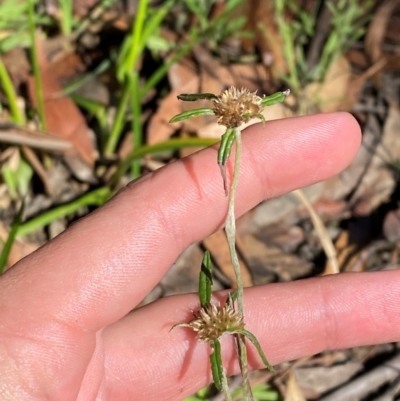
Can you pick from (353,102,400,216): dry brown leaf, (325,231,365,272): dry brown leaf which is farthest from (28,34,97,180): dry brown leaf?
(353,102,400,216): dry brown leaf

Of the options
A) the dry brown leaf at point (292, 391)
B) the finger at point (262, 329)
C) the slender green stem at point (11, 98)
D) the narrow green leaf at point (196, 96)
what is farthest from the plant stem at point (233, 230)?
the slender green stem at point (11, 98)

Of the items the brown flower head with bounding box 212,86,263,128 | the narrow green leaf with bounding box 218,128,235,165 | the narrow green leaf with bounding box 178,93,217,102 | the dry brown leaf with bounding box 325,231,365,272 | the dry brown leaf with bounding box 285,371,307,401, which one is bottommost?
the dry brown leaf with bounding box 285,371,307,401

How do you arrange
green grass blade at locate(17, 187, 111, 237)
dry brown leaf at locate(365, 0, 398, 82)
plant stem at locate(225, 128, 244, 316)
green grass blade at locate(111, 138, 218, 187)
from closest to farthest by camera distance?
plant stem at locate(225, 128, 244, 316) < green grass blade at locate(111, 138, 218, 187) < green grass blade at locate(17, 187, 111, 237) < dry brown leaf at locate(365, 0, 398, 82)

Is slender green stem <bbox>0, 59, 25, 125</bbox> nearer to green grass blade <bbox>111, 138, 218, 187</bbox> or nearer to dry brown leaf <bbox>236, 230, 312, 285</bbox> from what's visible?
green grass blade <bbox>111, 138, 218, 187</bbox>

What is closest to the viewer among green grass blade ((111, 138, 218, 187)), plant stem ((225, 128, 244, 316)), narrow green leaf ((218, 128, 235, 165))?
narrow green leaf ((218, 128, 235, 165))

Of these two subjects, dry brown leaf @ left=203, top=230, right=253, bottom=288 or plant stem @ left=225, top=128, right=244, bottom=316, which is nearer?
plant stem @ left=225, top=128, right=244, bottom=316

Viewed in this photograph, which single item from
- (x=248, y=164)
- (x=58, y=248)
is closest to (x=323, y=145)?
(x=248, y=164)

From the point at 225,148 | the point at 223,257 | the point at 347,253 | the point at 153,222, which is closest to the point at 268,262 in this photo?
the point at 223,257
